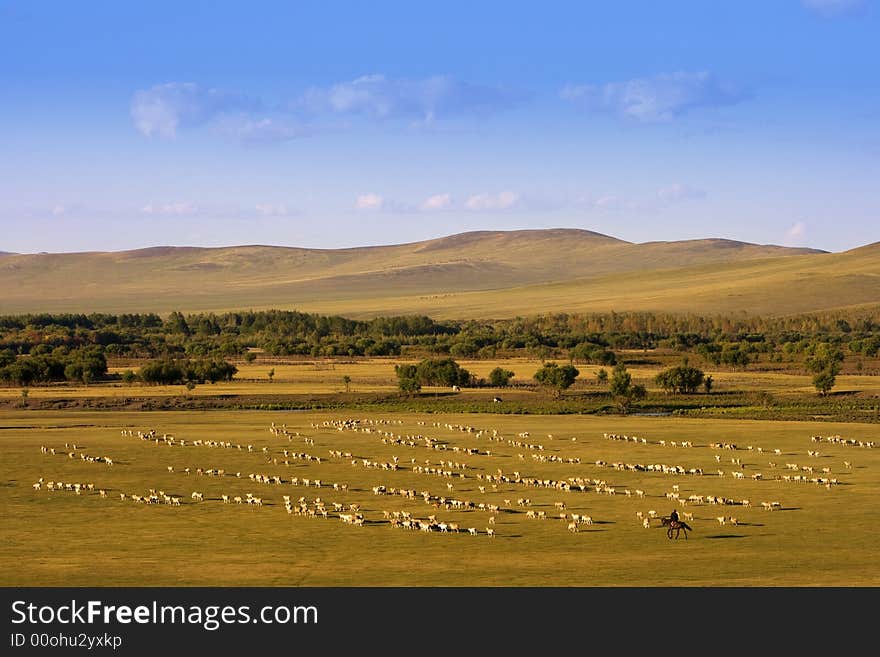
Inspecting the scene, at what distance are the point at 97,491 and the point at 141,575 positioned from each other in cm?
1416

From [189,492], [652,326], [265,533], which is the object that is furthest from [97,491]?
[652,326]

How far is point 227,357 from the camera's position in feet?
439

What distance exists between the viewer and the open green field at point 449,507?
92.1ft

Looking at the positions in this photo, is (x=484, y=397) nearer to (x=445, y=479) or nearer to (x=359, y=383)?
(x=359, y=383)

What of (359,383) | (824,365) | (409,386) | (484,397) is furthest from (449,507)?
(824,365)

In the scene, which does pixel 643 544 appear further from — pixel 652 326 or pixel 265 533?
pixel 652 326

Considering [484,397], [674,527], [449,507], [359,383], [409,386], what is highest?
[409,386]

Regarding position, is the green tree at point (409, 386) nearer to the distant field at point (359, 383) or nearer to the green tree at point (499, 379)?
the distant field at point (359, 383)

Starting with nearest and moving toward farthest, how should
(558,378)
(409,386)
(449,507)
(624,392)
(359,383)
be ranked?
(449,507) < (624,392) < (558,378) < (409,386) < (359,383)

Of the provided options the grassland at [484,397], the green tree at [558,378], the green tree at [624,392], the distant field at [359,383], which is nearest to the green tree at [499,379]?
the grassland at [484,397]

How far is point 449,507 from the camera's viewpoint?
37281mm

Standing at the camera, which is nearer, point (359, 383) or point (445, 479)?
point (445, 479)

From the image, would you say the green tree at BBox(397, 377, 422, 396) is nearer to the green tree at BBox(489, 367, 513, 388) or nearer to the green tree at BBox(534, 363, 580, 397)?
the green tree at BBox(489, 367, 513, 388)

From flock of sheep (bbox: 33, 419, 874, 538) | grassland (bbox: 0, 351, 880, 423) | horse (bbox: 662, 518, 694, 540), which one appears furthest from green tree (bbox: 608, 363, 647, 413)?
horse (bbox: 662, 518, 694, 540)
